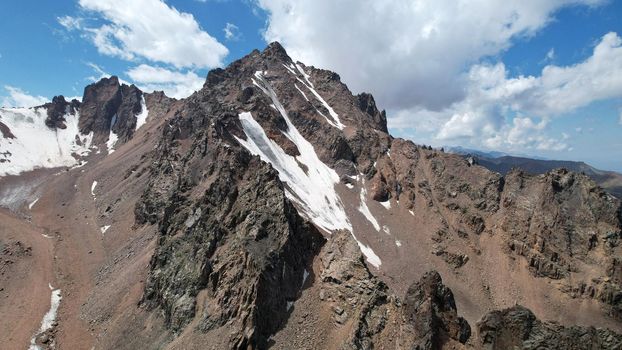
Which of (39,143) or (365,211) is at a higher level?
(39,143)

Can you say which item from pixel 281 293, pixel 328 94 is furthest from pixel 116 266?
pixel 328 94

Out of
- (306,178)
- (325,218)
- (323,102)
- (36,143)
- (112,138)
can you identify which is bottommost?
(325,218)

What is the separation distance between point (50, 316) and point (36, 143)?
147829 millimetres

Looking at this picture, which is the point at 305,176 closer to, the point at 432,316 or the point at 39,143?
the point at 432,316

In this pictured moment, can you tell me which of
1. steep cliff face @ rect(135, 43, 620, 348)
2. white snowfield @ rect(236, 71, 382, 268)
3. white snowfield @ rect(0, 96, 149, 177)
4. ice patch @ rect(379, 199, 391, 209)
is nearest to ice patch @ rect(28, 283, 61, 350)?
steep cliff face @ rect(135, 43, 620, 348)

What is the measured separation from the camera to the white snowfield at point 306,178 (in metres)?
81.4

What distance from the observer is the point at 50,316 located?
177ft

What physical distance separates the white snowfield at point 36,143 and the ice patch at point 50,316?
10298 centimetres

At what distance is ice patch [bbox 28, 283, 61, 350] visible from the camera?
4816 cm

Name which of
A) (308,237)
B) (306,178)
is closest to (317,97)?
(306,178)

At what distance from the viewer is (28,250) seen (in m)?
73.3

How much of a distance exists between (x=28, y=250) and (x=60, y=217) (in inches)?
1090

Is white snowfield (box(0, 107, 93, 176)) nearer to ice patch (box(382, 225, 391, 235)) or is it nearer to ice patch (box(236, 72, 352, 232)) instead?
ice patch (box(236, 72, 352, 232))

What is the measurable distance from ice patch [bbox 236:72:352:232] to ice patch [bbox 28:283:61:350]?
42359mm
